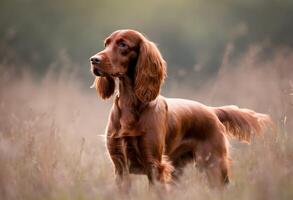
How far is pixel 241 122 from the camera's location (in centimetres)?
680

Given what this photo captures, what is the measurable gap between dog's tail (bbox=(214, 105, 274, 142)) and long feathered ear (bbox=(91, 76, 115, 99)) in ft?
3.19

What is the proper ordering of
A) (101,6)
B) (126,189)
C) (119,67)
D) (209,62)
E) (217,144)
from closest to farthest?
(126,189)
(119,67)
(217,144)
(209,62)
(101,6)

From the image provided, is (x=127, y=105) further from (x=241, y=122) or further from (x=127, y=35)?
(x=241, y=122)

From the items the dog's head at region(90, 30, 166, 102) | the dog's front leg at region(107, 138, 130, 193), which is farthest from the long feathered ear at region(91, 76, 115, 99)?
the dog's front leg at region(107, 138, 130, 193)

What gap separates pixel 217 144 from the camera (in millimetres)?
6402

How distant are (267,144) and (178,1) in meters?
15.3

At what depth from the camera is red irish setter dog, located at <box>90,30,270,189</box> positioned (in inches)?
225

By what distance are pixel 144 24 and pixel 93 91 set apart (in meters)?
7.67

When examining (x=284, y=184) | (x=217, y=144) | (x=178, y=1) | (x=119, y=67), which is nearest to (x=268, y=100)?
(x=217, y=144)

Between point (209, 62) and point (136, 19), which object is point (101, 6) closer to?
point (136, 19)

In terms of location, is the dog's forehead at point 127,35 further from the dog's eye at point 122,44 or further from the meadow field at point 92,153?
the meadow field at point 92,153

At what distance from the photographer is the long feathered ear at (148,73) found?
5.90 m

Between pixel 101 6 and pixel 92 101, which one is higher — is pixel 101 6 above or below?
above

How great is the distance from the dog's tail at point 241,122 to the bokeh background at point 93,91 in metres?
0.17
